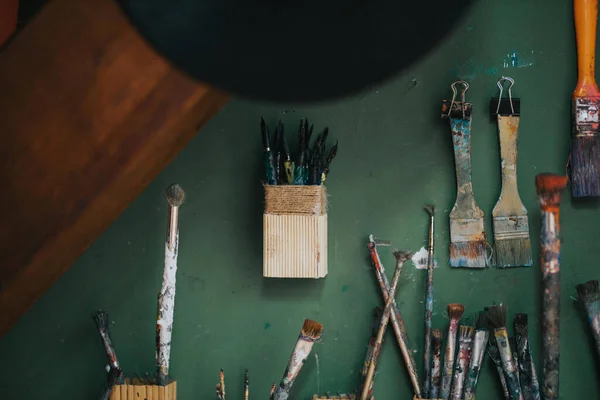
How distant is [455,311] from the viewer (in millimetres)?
2291

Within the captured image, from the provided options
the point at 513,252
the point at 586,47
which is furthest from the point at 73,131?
the point at 586,47

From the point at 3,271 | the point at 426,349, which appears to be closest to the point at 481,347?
the point at 426,349

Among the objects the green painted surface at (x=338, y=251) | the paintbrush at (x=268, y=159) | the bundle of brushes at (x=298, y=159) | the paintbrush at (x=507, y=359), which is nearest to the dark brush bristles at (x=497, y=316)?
the paintbrush at (x=507, y=359)

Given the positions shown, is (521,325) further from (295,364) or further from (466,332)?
(295,364)

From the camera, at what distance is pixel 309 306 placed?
2.46m

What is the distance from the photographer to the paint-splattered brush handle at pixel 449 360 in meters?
2.27

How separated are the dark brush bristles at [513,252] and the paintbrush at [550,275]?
0.77 ft

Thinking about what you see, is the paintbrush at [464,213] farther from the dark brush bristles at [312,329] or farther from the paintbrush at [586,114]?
the dark brush bristles at [312,329]

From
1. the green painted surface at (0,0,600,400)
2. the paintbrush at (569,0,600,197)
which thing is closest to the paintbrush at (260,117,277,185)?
the green painted surface at (0,0,600,400)

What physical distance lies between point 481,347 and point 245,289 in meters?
0.84

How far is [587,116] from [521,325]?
0.74 metres

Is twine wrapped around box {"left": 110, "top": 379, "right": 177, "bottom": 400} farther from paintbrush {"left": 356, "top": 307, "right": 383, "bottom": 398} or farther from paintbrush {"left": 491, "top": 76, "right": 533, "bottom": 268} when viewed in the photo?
paintbrush {"left": 491, "top": 76, "right": 533, "bottom": 268}

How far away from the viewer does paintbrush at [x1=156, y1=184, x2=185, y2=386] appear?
2.24 meters

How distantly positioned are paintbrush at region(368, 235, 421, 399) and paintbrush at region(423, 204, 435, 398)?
3 centimetres
